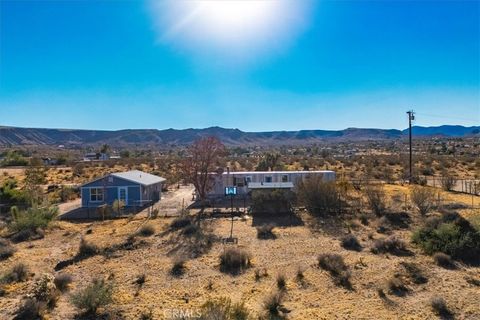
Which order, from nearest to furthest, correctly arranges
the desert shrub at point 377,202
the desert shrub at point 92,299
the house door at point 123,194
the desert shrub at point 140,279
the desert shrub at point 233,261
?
the desert shrub at point 92,299 < the desert shrub at point 140,279 < the desert shrub at point 233,261 < the desert shrub at point 377,202 < the house door at point 123,194

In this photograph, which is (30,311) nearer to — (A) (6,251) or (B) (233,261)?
(B) (233,261)

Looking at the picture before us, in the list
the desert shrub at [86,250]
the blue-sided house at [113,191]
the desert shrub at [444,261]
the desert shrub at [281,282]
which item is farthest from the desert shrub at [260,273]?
the blue-sided house at [113,191]

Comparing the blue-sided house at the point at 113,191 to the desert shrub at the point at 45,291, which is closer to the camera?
the desert shrub at the point at 45,291

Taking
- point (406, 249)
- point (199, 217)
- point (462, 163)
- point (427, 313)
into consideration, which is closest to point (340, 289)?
point (427, 313)

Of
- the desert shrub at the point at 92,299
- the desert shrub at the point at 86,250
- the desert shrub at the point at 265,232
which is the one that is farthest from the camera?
the desert shrub at the point at 265,232

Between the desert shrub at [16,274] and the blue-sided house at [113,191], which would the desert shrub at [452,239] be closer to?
the desert shrub at [16,274]

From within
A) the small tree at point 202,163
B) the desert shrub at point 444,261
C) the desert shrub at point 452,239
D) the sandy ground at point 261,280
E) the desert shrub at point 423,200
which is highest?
the small tree at point 202,163

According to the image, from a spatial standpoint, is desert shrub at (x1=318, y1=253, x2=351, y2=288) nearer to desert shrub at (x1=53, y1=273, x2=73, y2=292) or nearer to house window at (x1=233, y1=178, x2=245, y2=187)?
desert shrub at (x1=53, y1=273, x2=73, y2=292)

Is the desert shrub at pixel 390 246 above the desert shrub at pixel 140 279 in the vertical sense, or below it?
above
